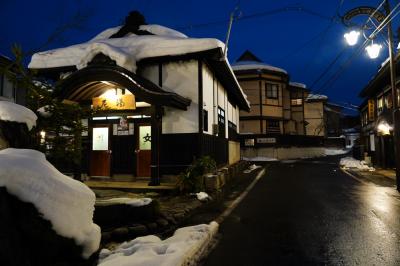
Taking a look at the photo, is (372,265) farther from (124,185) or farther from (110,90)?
(110,90)

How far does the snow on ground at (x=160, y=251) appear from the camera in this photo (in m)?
4.67

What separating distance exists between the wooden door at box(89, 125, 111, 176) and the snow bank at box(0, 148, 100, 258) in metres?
10.4

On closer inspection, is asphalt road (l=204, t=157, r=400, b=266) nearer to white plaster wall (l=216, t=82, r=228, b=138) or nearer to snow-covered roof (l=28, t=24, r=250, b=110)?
snow-covered roof (l=28, t=24, r=250, b=110)

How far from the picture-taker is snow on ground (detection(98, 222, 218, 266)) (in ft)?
15.3

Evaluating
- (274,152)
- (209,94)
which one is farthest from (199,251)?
(274,152)

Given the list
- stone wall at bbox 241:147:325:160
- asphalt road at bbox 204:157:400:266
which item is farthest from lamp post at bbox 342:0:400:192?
stone wall at bbox 241:147:325:160

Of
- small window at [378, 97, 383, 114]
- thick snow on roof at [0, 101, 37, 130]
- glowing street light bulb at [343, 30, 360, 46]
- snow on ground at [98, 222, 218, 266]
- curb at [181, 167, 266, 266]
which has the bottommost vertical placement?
curb at [181, 167, 266, 266]

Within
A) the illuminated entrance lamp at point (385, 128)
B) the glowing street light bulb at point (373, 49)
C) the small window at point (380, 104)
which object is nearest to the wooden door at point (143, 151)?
the glowing street light bulb at point (373, 49)

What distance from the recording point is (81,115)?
6.89m

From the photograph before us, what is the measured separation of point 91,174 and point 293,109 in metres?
35.2

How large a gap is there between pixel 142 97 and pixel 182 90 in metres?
2.57

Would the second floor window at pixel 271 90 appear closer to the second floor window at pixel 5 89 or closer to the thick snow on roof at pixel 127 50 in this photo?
the thick snow on roof at pixel 127 50

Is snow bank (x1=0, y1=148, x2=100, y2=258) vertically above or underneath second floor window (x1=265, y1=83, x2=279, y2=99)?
underneath

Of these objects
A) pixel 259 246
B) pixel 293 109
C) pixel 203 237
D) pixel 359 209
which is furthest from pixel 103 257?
pixel 293 109
